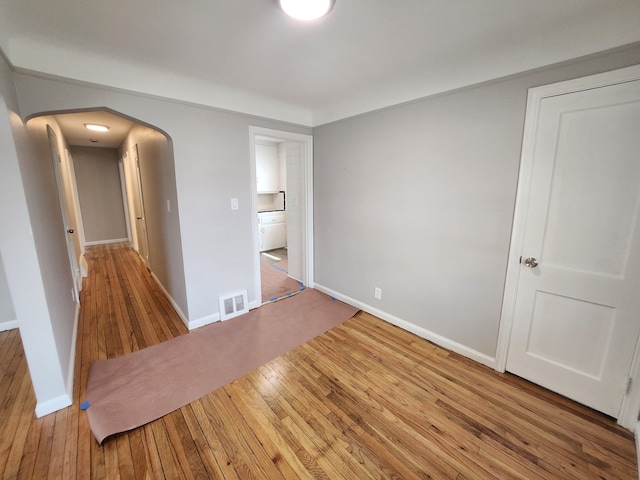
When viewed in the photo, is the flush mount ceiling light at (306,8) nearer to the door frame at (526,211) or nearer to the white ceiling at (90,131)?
the door frame at (526,211)

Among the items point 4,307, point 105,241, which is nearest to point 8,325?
point 4,307

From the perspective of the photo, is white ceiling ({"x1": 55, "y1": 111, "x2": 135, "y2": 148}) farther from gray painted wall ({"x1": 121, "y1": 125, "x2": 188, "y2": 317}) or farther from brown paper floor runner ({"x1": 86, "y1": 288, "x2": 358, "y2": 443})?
brown paper floor runner ({"x1": 86, "y1": 288, "x2": 358, "y2": 443})

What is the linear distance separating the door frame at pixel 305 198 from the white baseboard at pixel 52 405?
1675mm

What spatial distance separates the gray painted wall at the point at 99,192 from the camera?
612cm

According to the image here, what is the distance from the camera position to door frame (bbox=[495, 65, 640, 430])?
1.52 meters

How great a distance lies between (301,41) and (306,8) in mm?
423

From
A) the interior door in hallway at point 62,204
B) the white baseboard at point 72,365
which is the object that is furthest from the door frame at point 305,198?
the interior door in hallway at point 62,204

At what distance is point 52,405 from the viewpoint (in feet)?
5.60

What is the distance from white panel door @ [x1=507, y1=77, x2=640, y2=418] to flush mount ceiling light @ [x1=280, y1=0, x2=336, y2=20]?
153 centimetres

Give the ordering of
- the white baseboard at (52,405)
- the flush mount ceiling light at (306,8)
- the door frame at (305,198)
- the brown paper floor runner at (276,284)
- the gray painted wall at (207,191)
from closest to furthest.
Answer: the flush mount ceiling light at (306,8), the white baseboard at (52,405), the gray painted wall at (207,191), the door frame at (305,198), the brown paper floor runner at (276,284)

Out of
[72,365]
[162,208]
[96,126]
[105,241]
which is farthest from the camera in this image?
[105,241]

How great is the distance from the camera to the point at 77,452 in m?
1.46

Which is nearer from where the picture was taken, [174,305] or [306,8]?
[306,8]

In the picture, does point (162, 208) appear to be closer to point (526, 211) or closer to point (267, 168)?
point (267, 168)
